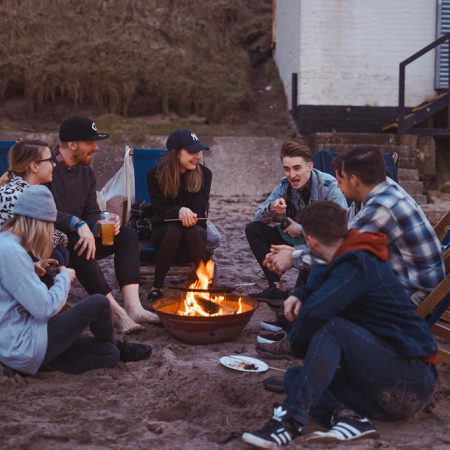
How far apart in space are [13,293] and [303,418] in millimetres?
1629

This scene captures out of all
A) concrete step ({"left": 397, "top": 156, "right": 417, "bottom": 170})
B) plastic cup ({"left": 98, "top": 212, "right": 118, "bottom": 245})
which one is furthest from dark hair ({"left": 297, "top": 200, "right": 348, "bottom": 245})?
concrete step ({"left": 397, "top": 156, "right": 417, "bottom": 170})

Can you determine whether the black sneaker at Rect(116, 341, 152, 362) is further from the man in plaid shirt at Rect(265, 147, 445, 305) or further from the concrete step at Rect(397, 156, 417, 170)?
the concrete step at Rect(397, 156, 417, 170)

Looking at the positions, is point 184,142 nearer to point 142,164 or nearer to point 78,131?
point 78,131

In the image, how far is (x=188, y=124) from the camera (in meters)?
16.1

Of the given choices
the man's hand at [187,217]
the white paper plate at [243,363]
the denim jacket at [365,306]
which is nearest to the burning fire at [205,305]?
the white paper plate at [243,363]

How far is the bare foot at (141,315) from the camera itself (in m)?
5.54

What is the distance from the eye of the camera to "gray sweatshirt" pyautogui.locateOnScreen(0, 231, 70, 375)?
3.87 meters

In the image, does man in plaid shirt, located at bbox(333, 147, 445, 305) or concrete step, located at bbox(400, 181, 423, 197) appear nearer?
man in plaid shirt, located at bbox(333, 147, 445, 305)

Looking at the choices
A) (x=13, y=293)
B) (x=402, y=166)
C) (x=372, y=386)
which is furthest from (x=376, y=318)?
(x=402, y=166)

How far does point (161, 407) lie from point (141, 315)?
1.72 meters

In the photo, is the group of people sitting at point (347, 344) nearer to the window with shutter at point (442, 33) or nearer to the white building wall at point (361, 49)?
the white building wall at point (361, 49)

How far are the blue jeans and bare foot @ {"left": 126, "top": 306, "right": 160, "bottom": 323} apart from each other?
215cm

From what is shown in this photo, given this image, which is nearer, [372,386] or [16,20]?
[372,386]

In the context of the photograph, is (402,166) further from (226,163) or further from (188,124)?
(188,124)
